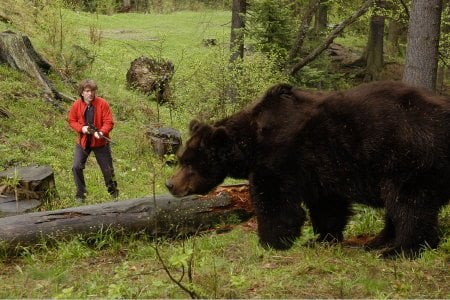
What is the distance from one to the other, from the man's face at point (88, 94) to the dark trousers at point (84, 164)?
2.80 ft

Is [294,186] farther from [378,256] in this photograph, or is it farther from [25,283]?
[25,283]

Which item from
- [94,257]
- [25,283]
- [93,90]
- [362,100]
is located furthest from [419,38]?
[25,283]

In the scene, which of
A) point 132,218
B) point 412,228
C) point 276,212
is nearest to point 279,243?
point 276,212

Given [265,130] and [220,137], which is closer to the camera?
[265,130]

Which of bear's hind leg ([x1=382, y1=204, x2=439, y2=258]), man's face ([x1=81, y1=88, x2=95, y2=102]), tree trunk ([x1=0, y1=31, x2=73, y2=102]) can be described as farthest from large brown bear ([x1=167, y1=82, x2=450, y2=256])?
tree trunk ([x1=0, y1=31, x2=73, y2=102])

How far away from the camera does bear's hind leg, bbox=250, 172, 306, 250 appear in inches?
262

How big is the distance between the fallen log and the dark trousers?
2.73m

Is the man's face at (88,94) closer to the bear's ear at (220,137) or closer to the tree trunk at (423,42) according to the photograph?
the bear's ear at (220,137)

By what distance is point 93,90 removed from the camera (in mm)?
10227

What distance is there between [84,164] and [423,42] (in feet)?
20.6

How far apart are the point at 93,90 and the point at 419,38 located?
5.70 metres

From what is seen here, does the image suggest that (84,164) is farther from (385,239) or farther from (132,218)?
(385,239)

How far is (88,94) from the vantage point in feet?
33.3

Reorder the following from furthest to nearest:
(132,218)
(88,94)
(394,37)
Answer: (394,37)
(88,94)
(132,218)
